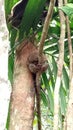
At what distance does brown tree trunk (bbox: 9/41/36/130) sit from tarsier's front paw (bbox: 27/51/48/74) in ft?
0.06

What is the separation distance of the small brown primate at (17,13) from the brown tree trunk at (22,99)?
0.50ft

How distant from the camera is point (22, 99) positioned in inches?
42.2

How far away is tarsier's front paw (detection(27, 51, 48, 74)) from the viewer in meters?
1.12

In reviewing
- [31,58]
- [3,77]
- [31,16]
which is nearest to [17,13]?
[31,16]

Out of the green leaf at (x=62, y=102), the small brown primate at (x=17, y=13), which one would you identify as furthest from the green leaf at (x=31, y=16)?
the green leaf at (x=62, y=102)

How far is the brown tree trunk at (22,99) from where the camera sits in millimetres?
1050

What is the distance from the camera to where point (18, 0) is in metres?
1.18

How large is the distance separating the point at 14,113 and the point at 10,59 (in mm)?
359

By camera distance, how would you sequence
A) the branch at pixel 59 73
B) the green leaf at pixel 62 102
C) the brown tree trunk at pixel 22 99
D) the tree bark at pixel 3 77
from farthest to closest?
the green leaf at pixel 62 102 → the brown tree trunk at pixel 22 99 → the branch at pixel 59 73 → the tree bark at pixel 3 77

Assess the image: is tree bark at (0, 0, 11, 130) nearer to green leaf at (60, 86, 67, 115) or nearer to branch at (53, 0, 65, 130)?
branch at (53, 0, 65, 130)

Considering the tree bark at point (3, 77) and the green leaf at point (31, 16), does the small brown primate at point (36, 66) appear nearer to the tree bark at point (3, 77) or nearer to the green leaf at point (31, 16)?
the green leaf at point (31, 16)

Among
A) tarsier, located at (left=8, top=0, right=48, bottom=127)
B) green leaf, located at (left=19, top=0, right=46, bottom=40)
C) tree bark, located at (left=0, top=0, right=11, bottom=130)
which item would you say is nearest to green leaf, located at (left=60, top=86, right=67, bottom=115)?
tarsier, located at (left=8, top=0, right=48, bottom=127)

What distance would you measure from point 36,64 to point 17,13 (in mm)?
194

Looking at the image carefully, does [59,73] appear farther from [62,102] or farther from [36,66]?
[62,102]
